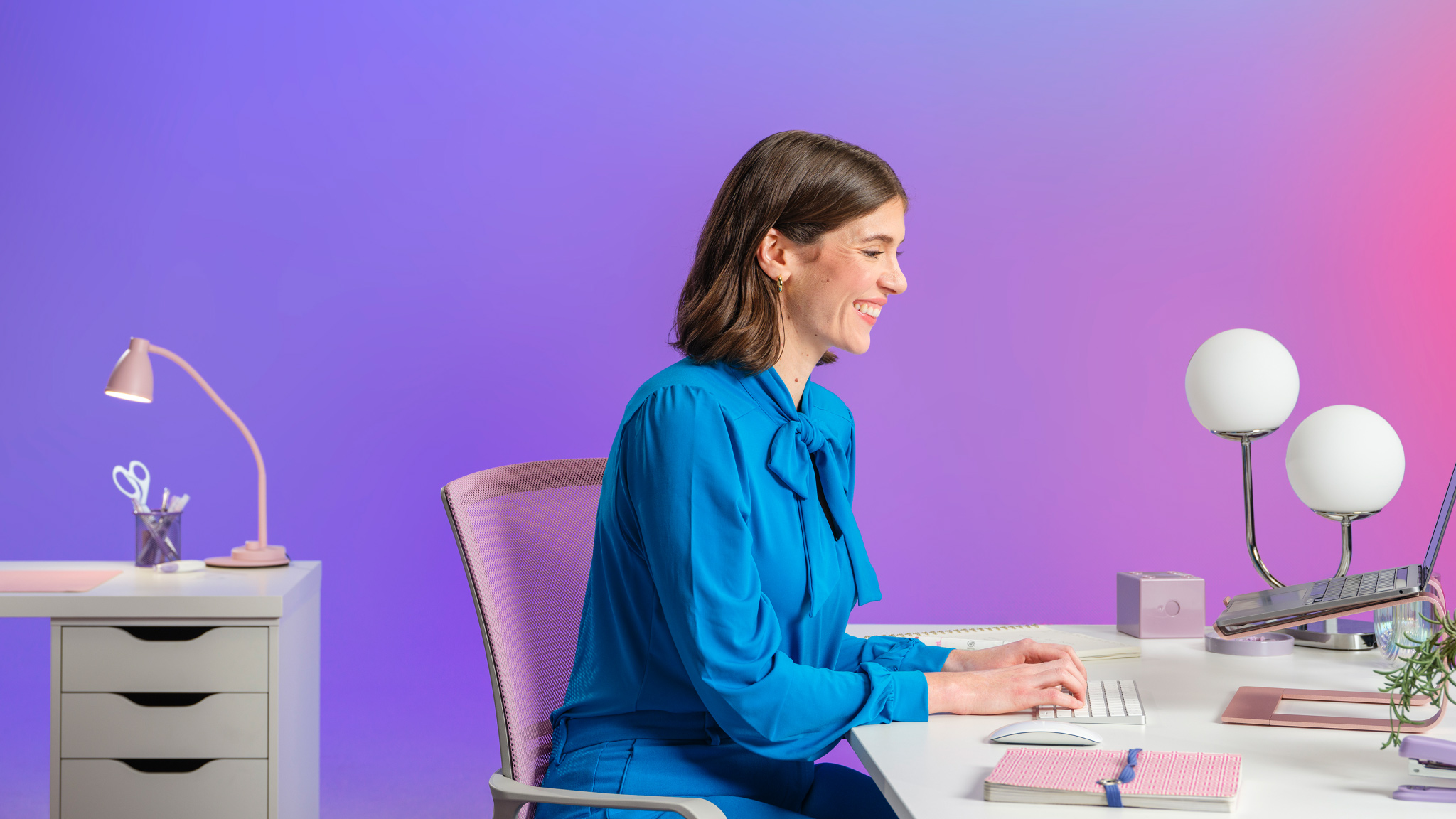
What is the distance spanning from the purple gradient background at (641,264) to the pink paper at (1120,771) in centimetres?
270

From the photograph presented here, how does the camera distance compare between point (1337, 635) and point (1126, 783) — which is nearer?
point (1126, 783)

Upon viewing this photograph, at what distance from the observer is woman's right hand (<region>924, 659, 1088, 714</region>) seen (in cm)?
144

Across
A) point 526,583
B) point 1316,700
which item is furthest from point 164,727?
point 1316,700

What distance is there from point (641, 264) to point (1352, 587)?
2755mm

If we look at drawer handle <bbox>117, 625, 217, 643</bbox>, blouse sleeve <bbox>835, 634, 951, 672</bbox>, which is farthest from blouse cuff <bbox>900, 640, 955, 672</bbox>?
drawer handle <bbox>117, 625, 217, 643</bbox>

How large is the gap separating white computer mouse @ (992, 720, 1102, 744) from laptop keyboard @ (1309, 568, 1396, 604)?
0.34 m

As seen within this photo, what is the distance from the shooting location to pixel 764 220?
167 cm

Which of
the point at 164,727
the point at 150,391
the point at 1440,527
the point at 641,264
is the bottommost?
the point at 164,727

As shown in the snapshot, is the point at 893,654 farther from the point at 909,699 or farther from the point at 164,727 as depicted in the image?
the point at 164,727

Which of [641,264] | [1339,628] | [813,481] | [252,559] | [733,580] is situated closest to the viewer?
[733,580]

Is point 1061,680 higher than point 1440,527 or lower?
lower

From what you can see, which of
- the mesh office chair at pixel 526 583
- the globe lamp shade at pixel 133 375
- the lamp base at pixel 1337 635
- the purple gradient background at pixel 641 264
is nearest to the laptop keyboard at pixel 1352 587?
the lamp base at pixel 1337 635

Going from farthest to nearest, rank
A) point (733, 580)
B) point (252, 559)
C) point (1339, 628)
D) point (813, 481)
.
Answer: point (252, 559) < point (1339, 628) < point (813, 481) < point (733, 580)

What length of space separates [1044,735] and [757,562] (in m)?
0.42
